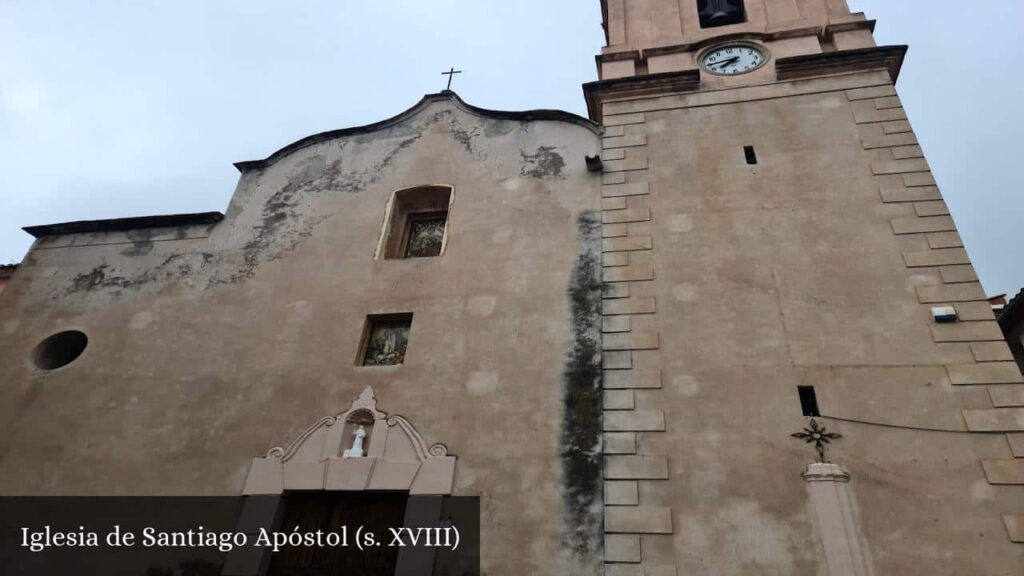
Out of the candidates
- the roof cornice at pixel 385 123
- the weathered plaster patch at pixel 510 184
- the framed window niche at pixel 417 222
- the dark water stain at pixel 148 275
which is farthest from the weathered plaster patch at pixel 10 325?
the weathered plaster patch at pixel 510 184

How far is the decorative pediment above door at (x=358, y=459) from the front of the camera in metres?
7.05

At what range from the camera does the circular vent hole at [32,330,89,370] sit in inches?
370

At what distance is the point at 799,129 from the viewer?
9.06 metres

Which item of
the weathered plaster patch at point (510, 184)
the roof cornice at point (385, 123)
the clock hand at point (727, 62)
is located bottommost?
the weathered plaster patch at point (510, 184)

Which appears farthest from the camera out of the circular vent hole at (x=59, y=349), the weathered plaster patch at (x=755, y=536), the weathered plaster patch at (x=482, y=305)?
the circular vent hole at (x=59, y=349)

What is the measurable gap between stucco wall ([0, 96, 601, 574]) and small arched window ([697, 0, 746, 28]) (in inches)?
167

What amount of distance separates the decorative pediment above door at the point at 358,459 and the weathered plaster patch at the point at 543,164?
3983 millimetres

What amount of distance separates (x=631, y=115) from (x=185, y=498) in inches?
308

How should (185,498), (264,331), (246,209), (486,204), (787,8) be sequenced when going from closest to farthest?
(185,498) < (264,331) < (486,204) < (246,209) < (787,8)

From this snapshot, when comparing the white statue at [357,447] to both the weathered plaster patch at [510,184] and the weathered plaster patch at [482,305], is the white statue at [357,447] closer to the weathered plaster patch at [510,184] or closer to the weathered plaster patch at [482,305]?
the weathered plaster patch at [482,305]

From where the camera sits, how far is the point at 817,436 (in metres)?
6.41

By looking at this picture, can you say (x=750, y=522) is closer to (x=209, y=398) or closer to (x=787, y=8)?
(x=209, y=398)

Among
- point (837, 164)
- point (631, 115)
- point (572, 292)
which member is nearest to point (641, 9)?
point (631, 115)

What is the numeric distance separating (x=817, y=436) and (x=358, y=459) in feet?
15.5
